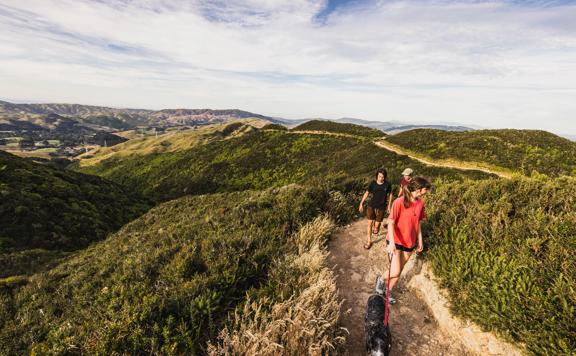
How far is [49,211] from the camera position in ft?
78.6

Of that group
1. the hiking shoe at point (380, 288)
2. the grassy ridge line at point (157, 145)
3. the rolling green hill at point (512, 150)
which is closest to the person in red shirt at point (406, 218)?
the hiking shoe at point (380, 288)

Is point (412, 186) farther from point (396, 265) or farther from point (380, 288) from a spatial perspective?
point (380, 288)

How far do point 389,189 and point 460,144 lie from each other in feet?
112

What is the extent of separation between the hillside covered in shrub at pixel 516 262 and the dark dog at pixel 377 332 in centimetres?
162

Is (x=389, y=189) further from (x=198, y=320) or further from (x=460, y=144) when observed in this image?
(x=460, y=144)

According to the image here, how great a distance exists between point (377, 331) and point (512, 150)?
36930mm

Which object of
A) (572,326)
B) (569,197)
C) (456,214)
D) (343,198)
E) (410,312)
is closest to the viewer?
(572,326)

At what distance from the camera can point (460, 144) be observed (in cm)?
3591

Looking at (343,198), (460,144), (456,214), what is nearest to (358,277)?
(456,214)

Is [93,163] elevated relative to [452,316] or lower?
lower

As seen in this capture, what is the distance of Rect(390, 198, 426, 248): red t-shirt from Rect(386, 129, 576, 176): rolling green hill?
24.2 metres

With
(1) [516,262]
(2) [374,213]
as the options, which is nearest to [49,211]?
(2) [374,213]

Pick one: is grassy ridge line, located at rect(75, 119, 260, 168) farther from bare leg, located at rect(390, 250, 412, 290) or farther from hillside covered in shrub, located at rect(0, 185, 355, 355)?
bare leg, located at rect(390, 250, 412, 290)

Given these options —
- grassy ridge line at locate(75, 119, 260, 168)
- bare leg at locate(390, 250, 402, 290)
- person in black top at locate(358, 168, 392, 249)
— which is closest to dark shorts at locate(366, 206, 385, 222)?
person in black top at locate(358, 168, 392, 249)
